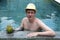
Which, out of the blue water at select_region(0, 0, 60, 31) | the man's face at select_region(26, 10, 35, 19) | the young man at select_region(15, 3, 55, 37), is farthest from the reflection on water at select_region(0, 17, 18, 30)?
the man's face at select_region(26, 10, 35, 19)

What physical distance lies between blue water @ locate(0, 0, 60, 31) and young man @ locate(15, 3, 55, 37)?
10.8ft

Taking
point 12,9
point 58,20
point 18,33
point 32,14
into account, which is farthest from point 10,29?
point 12,9

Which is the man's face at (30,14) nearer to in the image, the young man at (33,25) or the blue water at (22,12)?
the young man at (33,25)

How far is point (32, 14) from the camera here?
4.69 metres

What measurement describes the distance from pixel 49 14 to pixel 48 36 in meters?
5.42

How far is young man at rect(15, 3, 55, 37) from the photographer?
4570 mm

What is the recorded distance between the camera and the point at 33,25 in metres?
4.93

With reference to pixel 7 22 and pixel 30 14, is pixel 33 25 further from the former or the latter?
pixel 7 22

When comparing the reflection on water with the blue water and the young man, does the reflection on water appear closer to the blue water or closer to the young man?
the blue water

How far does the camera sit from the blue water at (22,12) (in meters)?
8.85

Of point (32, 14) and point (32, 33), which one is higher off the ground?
point (32, 14)

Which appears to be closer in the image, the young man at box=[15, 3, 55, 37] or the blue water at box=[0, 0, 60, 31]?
the young man at box=[15, 3, 55, 37]

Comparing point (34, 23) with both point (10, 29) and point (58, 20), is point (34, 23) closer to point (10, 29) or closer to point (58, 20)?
point (10, 29)

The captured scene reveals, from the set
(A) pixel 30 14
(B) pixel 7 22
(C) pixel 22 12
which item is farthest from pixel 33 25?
(C) pixel 22 12
